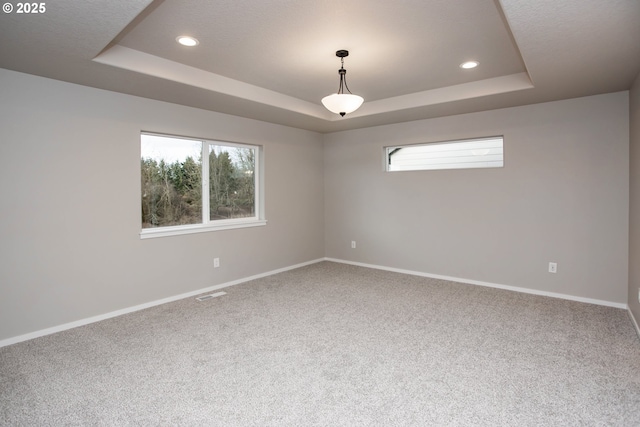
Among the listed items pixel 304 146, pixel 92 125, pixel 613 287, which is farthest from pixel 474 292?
pixel 92 125

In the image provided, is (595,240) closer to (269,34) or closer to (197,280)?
(269,34)

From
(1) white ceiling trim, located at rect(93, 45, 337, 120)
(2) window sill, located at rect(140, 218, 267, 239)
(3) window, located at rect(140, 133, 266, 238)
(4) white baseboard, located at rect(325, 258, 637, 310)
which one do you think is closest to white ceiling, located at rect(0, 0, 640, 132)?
(1) white ceiling trim, located at rect(93, 45, 337, 120)

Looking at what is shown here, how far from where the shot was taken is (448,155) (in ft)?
15.9

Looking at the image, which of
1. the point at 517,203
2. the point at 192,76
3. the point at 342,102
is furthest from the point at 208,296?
the point at 517,203

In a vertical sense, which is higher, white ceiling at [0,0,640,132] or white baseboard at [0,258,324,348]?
white ceiling at [0,0,640,132]

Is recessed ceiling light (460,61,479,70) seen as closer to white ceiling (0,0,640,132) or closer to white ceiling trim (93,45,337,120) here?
white ceiling (0,0,640,132)

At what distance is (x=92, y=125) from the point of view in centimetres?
337

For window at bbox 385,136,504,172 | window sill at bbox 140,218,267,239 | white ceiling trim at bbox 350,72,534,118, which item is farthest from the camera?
window at bbox 385,136,504,172

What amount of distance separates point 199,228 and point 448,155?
11.3 feet

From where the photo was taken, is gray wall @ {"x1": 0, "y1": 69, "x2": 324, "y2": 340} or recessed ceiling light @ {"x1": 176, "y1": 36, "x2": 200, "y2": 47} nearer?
recessed ceiling light @ {"x1": 176, "y1": 36, "x2": 200, "y2": 47}

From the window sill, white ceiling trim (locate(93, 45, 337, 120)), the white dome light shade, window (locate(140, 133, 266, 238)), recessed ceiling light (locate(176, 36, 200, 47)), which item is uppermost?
recessed ceiling light (locate(176, 36, 200, 47))

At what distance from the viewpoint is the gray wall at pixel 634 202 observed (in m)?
3.11

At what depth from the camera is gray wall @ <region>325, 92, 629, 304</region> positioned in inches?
147

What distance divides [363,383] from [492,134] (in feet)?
11.6
